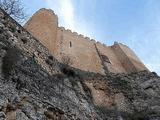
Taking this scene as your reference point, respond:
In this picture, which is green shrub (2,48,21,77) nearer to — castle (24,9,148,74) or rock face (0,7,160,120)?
rock face (0,7,160,120)

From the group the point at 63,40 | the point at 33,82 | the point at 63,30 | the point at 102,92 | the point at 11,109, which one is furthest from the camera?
the point at 63,30

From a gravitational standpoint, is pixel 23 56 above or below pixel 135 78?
below

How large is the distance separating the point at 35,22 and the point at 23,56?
1382cm

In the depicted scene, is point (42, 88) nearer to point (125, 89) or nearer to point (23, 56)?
point (23, 56)

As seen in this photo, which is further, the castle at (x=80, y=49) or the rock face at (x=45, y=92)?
the castle at (x=80, y=49)

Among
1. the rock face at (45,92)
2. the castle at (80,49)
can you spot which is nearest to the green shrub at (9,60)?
the rock face at (45,92)

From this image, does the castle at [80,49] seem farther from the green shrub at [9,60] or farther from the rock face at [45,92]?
the green shrub at [9,60]

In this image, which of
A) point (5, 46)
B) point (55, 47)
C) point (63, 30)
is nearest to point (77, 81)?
point (5, 46)

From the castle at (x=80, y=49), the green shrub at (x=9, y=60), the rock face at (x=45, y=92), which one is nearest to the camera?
the rock face at (x=45, y=92)

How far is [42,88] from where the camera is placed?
9898 mm

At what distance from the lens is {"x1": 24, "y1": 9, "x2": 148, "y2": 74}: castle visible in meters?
23.7

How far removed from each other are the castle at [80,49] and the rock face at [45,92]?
679cm

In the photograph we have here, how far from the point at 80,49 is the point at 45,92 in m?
18.5

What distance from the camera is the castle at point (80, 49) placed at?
2365cm
